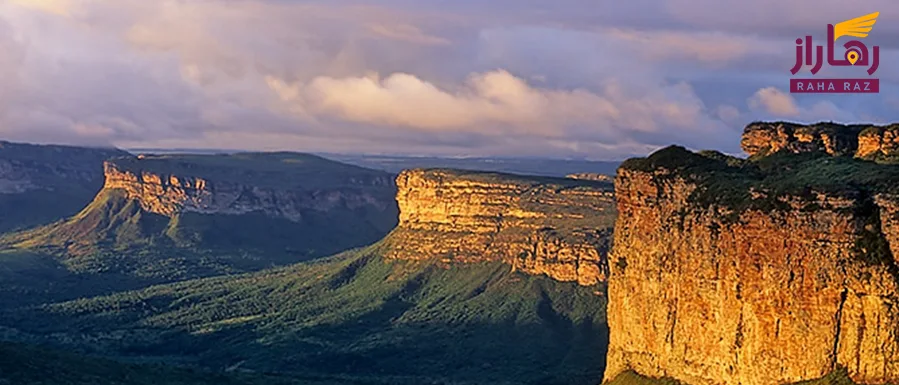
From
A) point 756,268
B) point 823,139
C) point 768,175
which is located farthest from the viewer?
point 823,139

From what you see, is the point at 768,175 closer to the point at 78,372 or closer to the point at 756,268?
the point at 756,268

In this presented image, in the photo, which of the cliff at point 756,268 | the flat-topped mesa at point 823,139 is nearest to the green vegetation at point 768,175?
the cliff at point 756,268

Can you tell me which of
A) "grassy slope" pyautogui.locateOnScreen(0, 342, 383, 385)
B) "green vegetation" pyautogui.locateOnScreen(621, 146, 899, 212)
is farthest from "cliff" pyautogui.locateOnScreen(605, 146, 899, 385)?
"grassy slope" pyautogui.locateOnScreen(0, 342, 383, 385)

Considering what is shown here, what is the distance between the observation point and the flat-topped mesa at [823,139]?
93562mm

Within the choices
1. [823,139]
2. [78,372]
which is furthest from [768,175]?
[78,372]

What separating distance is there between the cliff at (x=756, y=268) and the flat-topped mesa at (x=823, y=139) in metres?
0.35

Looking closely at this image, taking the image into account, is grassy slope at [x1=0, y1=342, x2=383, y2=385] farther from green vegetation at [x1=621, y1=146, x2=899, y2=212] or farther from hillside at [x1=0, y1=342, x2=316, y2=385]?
green vegetation at [x1=621, y1=146, x2=899, y2=212]

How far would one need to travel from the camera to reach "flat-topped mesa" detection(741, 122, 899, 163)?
93562mm

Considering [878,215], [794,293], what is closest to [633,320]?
[794,293]

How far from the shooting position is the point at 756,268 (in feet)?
263

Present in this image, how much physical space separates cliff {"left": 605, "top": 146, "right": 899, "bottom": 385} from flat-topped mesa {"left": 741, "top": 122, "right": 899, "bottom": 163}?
35 centimetres

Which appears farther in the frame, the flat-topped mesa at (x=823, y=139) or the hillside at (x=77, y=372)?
the hillside at (x=77, y=372)

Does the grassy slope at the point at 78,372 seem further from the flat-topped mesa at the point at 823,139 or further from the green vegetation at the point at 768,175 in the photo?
the flat-topped mesa at the point at 823,139

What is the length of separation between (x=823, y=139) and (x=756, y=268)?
25053 millimetres
